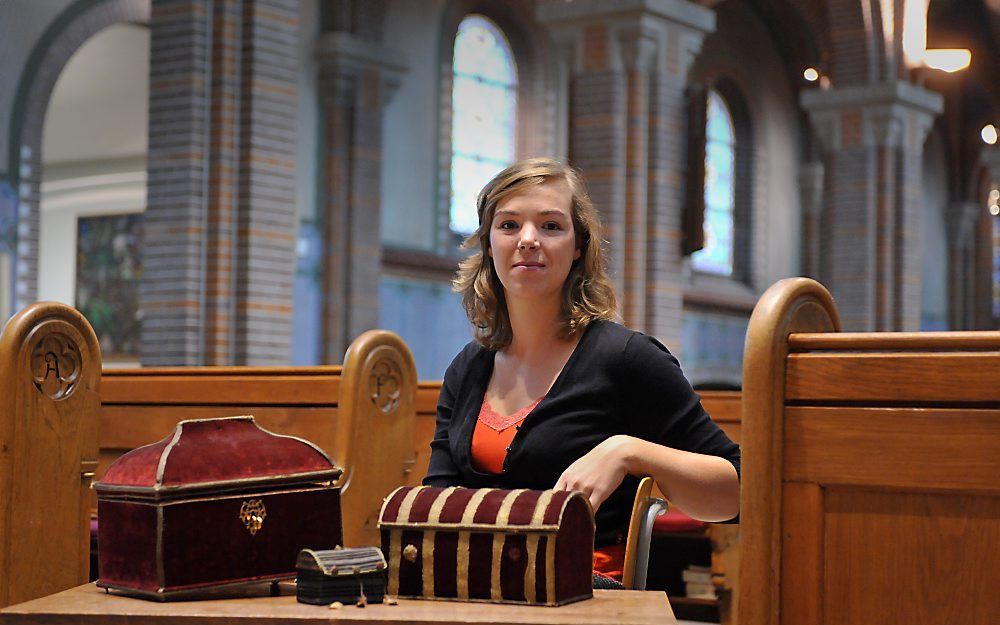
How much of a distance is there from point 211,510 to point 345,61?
11.0 metres

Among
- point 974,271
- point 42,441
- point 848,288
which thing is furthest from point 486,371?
point 974,271

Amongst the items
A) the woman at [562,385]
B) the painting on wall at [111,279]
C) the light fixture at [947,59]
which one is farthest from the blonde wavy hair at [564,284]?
the light fixture at [947,59]

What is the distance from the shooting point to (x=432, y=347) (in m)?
13.7

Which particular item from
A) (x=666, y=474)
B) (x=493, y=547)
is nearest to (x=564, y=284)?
(x=666, y=474)

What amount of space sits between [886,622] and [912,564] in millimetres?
113

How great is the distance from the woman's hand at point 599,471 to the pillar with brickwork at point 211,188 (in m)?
5.90

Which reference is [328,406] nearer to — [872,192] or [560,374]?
[560,374]

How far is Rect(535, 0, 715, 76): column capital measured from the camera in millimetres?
10672

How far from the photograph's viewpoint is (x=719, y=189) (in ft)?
62.4

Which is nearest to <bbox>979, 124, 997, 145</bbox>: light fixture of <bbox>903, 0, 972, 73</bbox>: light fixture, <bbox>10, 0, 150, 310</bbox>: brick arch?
<bbox>903, 0, 972, 73</bbox>: light fixture

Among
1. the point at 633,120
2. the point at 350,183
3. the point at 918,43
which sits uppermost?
the point at 918,43

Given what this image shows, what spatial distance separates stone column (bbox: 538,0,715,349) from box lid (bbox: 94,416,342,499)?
27.9 ft

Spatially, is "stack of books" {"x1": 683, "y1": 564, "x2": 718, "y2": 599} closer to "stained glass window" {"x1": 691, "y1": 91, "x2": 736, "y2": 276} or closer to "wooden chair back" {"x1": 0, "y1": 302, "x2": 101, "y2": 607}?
"wooden chair back" {"x1": 0, "y1": 302, "x2": 101, "y2": 607}

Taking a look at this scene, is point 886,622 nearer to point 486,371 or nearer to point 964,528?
point 964,528
